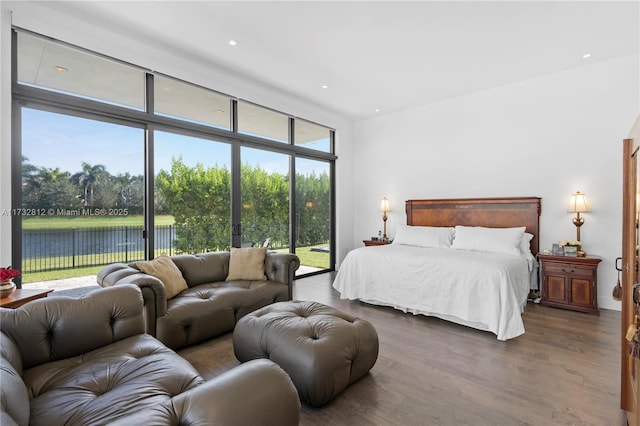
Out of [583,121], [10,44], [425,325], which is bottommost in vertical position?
[425,325]

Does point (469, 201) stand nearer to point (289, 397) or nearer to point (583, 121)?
point (583, 121)

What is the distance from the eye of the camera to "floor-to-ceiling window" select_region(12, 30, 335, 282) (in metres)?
2.93

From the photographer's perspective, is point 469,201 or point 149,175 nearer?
point 149,175

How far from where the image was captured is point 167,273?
295cm

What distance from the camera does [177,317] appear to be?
262 centimetres

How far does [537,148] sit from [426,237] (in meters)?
2.00

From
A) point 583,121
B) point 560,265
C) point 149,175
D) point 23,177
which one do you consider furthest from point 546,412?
point 23,177

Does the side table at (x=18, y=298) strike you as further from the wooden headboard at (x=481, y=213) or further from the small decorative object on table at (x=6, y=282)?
the wooden headboard at (x=481, y=213)

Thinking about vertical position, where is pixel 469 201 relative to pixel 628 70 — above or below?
below

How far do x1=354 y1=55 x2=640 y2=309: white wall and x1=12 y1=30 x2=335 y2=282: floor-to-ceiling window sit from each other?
2.27m

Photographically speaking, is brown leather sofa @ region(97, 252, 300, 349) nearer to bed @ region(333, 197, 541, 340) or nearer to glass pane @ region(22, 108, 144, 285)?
glass pane @ region(22, 108, 144, 285)

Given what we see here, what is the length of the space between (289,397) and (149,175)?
3.30m

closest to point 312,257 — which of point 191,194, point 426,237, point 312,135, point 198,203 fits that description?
point 426,237

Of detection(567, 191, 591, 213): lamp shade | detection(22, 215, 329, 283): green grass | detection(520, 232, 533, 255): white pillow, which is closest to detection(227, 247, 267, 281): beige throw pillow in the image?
detection(22, 215, 329, 283): green grass
